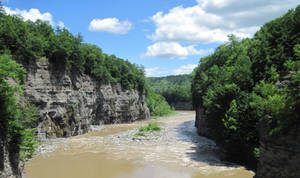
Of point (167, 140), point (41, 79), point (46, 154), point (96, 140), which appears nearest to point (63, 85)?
point (41, 79)

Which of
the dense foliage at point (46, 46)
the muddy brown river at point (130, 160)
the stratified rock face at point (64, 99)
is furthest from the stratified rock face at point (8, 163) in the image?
the stratified rock face at point (64, 99)

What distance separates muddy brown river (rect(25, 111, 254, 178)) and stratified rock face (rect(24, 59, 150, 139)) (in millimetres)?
2531

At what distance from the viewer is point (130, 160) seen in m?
20.0

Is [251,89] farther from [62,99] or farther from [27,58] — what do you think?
[27,58]

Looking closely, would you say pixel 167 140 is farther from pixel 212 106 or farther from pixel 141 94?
pixel 141 94

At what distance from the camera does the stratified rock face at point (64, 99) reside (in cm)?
2655

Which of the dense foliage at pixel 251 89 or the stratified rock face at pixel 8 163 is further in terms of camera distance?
the dense foliage at pixel 251 89

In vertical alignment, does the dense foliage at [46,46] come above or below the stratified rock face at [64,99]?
above

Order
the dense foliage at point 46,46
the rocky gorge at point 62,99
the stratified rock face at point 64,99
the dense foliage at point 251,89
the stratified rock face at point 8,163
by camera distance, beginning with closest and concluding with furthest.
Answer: the stratified rock face at point 8,163
the dense foliage at point 251,89
the dense foliage at point 46,46
the rocky gorge at point 62,99
the stratified rock face at point 64,99

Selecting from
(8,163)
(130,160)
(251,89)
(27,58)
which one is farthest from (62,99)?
(251,89)

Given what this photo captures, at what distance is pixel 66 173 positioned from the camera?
1653cm

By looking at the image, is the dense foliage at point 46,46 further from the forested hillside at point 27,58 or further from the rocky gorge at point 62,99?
the rocky gorge at point 62,99

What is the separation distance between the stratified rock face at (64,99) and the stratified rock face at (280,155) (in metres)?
23.1

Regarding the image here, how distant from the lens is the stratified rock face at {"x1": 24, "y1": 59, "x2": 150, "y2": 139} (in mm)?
26547
